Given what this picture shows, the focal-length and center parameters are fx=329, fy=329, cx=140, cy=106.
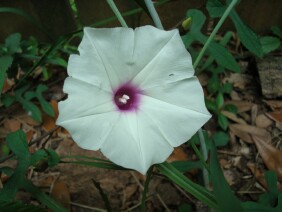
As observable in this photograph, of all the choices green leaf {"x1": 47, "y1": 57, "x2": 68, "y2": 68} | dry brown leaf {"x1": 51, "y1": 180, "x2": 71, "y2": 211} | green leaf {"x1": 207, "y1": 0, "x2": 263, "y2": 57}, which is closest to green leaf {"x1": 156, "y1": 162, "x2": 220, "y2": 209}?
green leaf {"x1": 207, "y1": 0, "x2": 263, "y2": 57}

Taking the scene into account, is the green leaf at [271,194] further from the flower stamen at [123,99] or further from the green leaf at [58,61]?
the green leaf at [58,61]

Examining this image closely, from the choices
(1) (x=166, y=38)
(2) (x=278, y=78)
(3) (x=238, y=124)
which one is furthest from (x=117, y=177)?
(2) (x=278, y=78)

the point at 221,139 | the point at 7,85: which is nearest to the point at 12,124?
the point at 7,85

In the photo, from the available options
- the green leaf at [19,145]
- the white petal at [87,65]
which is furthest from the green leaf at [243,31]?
the green leaf at [19,145]

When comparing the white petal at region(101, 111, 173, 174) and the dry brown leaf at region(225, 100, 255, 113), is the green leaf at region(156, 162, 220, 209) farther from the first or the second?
the dry brown leaf at region(225, 100, 255, 113)

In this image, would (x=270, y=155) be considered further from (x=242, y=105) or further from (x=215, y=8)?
(x=215, y=8)

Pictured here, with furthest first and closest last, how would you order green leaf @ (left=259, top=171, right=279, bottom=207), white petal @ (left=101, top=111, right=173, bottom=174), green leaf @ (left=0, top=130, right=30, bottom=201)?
green leaf @ (left=259, top=171, right=279, bottom=207) → green leaf @ (left=0, top=130, right=30, bottom=201) → white petal @ (left=101, top=111, right=173, bottom=174)
